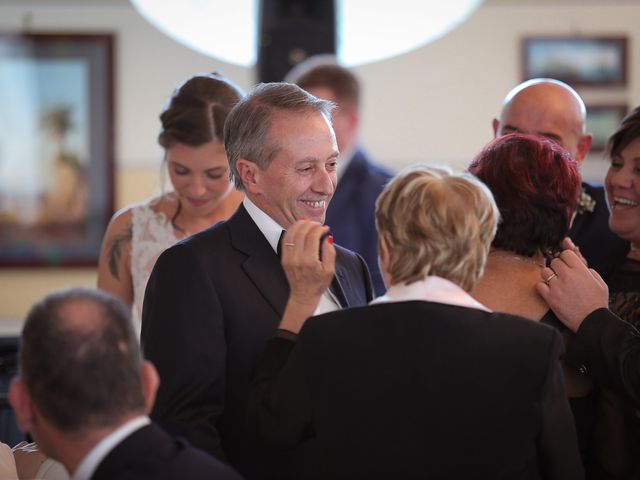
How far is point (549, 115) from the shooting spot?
112 inches

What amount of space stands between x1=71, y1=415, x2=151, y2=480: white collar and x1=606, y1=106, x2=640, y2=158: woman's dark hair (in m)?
1.49

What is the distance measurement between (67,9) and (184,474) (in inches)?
219

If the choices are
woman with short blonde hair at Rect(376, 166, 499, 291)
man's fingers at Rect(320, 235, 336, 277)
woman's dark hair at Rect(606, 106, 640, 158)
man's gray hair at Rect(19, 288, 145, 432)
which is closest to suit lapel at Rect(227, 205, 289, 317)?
man's fingers at Rect(320, 235, 336, 277)

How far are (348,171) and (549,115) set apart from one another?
103cm

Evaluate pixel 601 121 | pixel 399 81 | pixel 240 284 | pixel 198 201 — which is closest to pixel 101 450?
pixel 240 284

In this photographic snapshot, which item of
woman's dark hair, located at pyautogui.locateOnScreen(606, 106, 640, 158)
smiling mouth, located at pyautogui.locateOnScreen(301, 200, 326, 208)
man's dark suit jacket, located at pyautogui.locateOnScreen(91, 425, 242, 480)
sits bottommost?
man's dark suit jacket, located at pyautogui.locateOnScreen(91, 425, 242, 480)

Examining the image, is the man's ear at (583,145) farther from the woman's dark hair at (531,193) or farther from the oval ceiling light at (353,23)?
the woman's dark hair at (531,193)

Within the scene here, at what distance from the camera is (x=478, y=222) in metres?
1.59

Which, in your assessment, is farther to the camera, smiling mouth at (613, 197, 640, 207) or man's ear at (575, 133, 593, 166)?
man's ear at (575, 133, 593, 166)

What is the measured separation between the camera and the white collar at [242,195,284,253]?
1.96 m

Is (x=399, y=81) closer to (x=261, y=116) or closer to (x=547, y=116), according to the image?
(x=547, y=116)

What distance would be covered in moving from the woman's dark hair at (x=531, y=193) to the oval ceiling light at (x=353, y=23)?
976 mm

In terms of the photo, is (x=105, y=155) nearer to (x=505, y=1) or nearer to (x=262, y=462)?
(x=505, y=1)

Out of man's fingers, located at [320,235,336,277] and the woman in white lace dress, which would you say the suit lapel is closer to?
man's fingers, located at [320,235,336,277]
